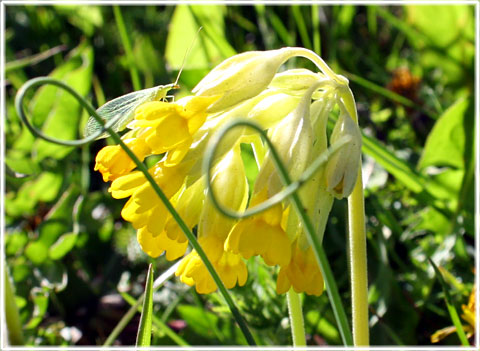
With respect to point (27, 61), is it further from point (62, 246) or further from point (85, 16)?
point (85, 16)

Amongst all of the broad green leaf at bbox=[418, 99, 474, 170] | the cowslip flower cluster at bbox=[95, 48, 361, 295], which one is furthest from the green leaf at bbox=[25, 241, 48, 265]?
the broad green leaf at bbox=[418, 99, 474, 170]

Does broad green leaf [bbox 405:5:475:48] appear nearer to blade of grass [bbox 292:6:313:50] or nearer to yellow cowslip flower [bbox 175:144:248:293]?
blade of grass [bbox 292:6:313:50]

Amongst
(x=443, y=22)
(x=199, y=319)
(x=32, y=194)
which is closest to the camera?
(x=199, y=319)

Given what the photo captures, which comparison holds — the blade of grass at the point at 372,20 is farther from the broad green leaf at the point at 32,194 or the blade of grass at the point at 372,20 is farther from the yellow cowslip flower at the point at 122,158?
the yellow cowslip flower at the point at 122,158

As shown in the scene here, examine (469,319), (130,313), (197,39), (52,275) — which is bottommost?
(469,319)

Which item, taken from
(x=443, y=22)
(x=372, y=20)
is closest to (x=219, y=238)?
(x=443, y=22)

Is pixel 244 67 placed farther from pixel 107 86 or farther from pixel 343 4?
pixel 343 4

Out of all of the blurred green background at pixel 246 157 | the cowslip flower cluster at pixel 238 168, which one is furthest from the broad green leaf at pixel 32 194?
the cowslip flower cluster at pixel 238 168
